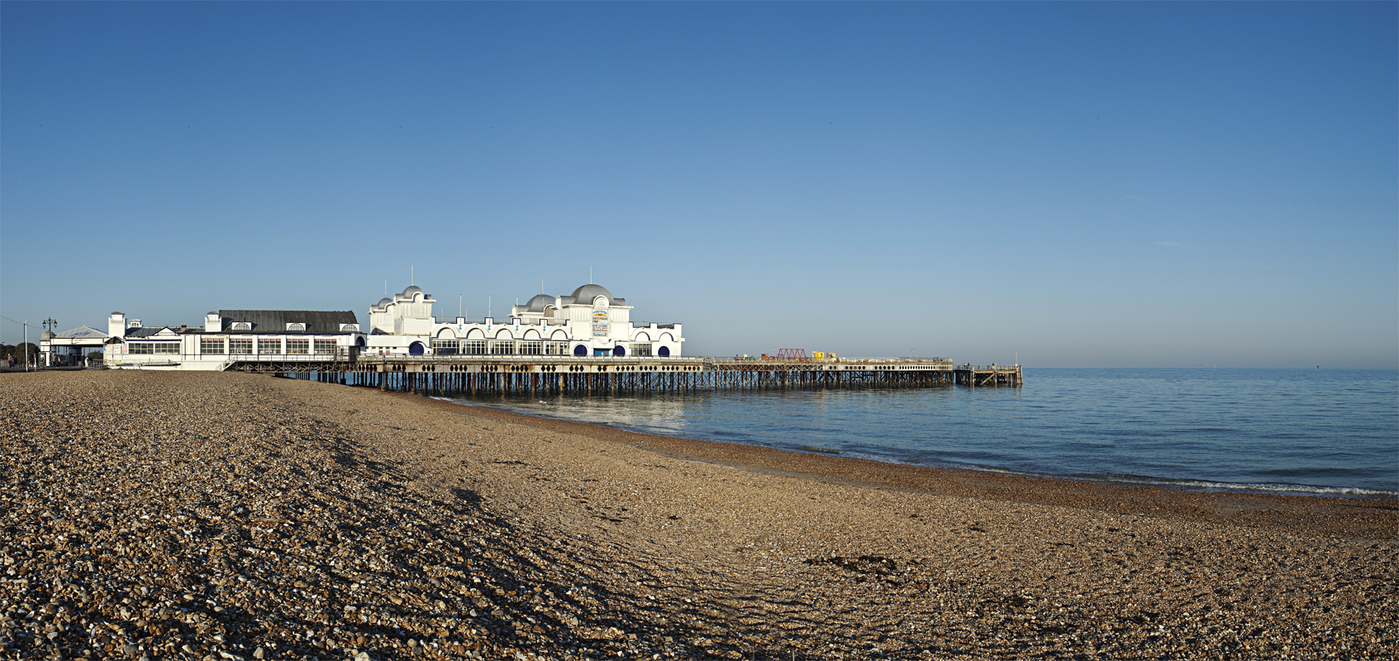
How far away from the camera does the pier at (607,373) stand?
5622 cm

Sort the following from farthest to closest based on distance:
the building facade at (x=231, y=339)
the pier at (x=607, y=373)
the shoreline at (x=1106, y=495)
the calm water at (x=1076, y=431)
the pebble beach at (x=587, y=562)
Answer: the pier at (x=607, y=373) < the building facade at (x=231, y=339) < the calm water at (x=1076, y=431) < the shoreline at (x=1106, y=495) < the pebble beach at (x=587, y=562)

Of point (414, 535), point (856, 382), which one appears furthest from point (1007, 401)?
point (414, 535)

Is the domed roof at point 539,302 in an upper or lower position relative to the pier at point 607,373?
upper

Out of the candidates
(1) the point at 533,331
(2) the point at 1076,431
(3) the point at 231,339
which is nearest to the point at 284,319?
(3) the point at 231,339

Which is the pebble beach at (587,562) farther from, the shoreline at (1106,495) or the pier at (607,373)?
the pier at (607,373)

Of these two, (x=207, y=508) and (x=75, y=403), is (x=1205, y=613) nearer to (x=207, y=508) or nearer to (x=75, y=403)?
(x=207, y=508)

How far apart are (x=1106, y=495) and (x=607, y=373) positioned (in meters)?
49.9

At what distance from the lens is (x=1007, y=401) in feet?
182

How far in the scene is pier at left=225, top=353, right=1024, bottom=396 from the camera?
5622cm

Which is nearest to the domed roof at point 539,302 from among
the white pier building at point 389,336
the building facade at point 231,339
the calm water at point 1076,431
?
the white pier building at point 389,336

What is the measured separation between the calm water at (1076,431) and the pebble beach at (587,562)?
6.12 m

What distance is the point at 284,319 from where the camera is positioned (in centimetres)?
6016

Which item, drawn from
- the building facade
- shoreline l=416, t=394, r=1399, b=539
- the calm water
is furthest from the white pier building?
shoreline l=416, t=394, r=1399, b=539

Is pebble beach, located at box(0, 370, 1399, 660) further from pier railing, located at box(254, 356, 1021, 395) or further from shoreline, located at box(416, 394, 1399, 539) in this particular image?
pier railing, located at box(254, 356, 1021, 395)
